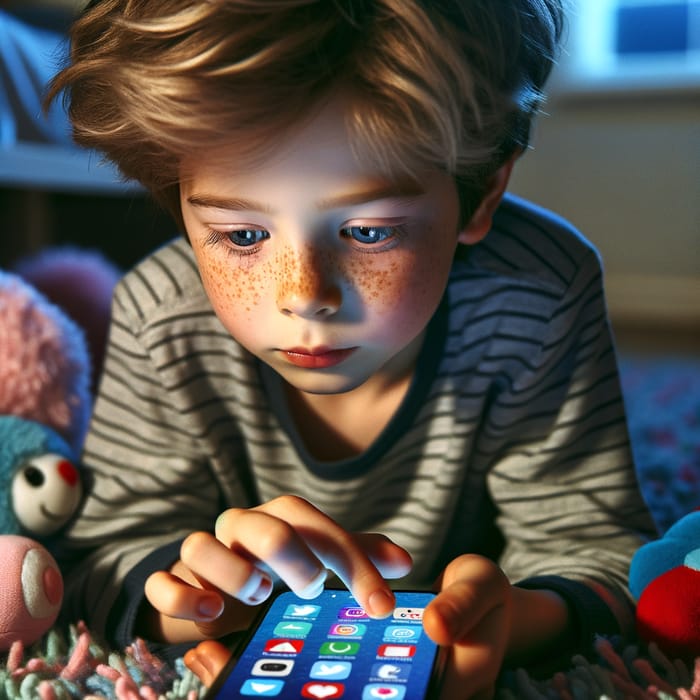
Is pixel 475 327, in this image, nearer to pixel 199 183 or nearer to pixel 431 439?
pixel 431 439

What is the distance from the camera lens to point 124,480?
70 cm

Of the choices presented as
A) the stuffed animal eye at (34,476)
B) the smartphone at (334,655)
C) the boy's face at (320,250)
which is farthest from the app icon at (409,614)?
the stuffed animal eye at (34,476)

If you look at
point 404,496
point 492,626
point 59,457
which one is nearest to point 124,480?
point 59,457

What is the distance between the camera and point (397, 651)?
0.47m

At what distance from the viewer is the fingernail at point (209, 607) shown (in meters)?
0.47

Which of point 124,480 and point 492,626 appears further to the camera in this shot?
point 124,480

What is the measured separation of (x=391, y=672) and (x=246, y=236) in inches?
9.5

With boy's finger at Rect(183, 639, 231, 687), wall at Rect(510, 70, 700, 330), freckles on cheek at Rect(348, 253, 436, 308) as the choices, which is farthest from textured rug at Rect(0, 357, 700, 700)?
wall at Rect(510, 70, 700, 330)

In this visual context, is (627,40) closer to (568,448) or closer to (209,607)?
(568,448)

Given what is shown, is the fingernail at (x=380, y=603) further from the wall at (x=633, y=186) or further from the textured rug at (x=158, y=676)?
the wall at (x=633, y=186)

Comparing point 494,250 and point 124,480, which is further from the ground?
point 494,250

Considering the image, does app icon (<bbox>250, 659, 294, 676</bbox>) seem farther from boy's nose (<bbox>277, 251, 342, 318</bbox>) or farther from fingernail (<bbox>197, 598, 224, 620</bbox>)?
boy's nose (<bbox>277, 251, 342, 318</bbox>)

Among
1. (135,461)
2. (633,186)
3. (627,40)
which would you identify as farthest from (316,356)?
(627,40)

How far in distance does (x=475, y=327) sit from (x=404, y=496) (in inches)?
5.5
